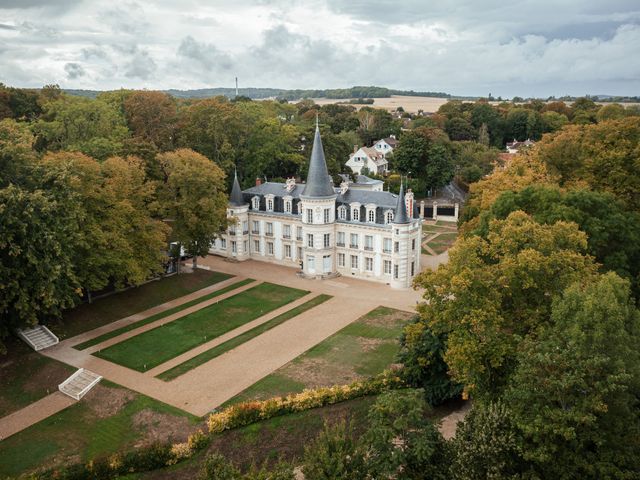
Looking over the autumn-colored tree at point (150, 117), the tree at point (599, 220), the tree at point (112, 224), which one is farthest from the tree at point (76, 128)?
the tree at point (599, 220)

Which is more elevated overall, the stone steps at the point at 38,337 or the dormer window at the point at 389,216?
the dormer window at the point at 389,216

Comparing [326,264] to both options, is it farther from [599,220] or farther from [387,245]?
[599,220]

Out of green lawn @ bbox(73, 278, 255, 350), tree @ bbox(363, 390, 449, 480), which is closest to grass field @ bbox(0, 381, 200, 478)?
green lawn @ bbox(73, 278, 255, 350)

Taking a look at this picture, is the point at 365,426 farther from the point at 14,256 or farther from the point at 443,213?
the point at 443,213

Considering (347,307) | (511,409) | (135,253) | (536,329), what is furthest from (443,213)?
(511,409)

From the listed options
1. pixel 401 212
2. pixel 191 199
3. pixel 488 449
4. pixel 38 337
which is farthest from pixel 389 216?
pixel 488 449

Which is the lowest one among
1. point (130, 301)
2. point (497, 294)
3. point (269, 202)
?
point (130, 301)

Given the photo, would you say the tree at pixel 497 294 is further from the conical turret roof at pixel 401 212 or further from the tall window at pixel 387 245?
the tall window at pixel 387 245
